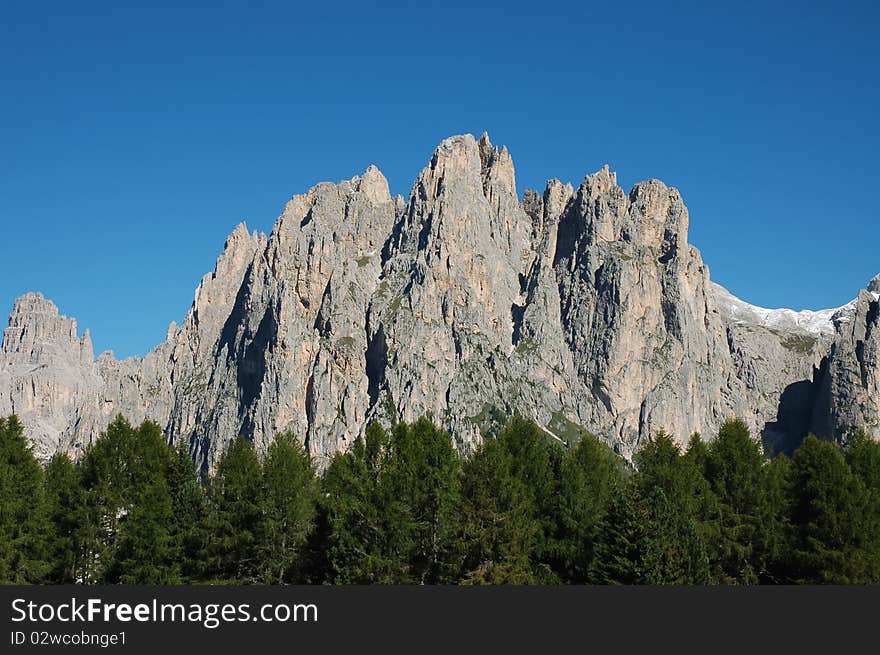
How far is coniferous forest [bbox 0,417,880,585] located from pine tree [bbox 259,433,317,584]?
128mm

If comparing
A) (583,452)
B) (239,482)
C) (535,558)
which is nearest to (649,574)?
(535,558)

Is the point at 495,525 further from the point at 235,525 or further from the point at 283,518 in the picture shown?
the point at 235,525

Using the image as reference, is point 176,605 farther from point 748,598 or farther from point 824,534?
point 824,534

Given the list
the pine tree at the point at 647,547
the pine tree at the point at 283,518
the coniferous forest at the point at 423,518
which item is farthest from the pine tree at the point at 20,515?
the pine tree at the point at 647,547

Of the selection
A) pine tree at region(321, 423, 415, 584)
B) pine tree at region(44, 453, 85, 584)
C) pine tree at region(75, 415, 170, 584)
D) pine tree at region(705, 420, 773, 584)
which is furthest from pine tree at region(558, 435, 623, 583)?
pine tree at region(44, 453, 85, 584)

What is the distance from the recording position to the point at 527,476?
73562mm

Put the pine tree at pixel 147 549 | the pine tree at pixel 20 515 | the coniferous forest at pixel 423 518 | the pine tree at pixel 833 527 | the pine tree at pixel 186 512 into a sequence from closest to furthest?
the pine tree at pixel 20 515 < the coniferous forest at pixel 423 518 < the pine tree at pixel 147 549 < the pine tree at pixel 833 527 < the pine tree at pixel 186 512

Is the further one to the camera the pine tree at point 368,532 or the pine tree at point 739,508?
the pine tree at point 739,508

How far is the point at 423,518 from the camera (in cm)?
6341

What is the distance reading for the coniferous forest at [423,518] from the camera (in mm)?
59938

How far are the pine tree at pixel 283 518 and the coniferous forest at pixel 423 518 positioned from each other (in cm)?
13

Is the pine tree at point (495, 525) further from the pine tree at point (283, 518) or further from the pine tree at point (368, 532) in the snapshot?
the pine tree at point (283, 518)

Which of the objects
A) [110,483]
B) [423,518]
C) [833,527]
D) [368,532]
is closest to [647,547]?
[423,518]

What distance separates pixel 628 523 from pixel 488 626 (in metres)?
23.5
